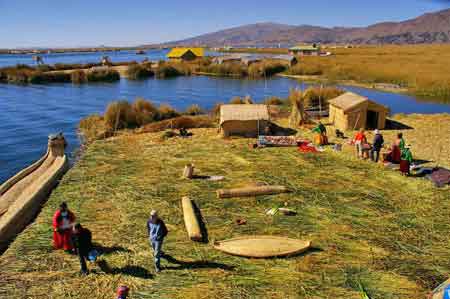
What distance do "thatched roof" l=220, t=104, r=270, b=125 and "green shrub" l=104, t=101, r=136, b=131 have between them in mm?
7129

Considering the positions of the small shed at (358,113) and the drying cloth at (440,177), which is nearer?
the drying cloth at (440,177)

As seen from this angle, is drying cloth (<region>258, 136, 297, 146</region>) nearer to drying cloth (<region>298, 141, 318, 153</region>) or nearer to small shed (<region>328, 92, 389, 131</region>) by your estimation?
drying cloth (<region>298, 141, 318, 153</region>)

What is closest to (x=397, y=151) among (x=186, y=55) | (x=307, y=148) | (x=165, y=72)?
(x=307, y=148)

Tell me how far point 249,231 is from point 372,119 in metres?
15.0

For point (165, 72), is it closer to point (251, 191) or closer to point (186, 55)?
point (186, 55)

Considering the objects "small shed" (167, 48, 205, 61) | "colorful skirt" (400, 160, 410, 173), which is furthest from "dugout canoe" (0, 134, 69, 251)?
"small shed" (167, 48, 205, 61)

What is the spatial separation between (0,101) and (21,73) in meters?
17.4

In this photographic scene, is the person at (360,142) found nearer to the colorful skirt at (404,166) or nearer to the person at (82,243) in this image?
the colorful skirt at (404,166)

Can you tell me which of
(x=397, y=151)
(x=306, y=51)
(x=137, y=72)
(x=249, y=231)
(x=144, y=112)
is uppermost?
(x=306, y=51)

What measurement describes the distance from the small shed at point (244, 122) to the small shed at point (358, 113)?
4.53 meters

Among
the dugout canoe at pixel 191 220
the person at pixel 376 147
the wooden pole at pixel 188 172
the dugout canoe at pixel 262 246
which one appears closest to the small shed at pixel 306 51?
the person at pixel 376 147

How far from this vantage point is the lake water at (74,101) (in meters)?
23.4

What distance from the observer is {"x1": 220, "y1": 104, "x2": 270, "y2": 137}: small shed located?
19688 millimetres

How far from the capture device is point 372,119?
22.1m
